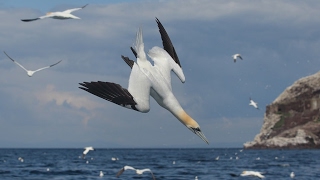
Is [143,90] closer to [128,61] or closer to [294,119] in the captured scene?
[128,61]

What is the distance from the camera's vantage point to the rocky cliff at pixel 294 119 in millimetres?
156000

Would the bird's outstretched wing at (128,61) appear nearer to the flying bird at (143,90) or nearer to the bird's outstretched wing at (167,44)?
the flying bird at (143,90)

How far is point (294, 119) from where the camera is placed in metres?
164

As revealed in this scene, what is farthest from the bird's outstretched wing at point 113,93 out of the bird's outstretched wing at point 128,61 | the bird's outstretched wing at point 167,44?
the bird's outstretched wing at point 167,44

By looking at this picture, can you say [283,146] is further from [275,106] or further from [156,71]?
[156,71]

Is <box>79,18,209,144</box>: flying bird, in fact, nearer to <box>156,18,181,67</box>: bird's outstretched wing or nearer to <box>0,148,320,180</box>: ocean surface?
<box>156,18,181,67</box>: bird's outstretched wing

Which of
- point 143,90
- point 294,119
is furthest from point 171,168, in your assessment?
point 294,119

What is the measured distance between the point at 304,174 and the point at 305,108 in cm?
11202

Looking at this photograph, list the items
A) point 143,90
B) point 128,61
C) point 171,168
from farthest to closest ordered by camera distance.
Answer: point 171,168
point 128,61
point 143,90

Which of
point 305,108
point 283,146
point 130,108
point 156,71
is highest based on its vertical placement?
point 305,108

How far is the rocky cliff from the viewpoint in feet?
512

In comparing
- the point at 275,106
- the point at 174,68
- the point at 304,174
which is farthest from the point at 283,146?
the point at 174,68

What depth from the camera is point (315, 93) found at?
170m

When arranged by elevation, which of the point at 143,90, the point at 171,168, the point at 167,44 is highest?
the point at 171,168
